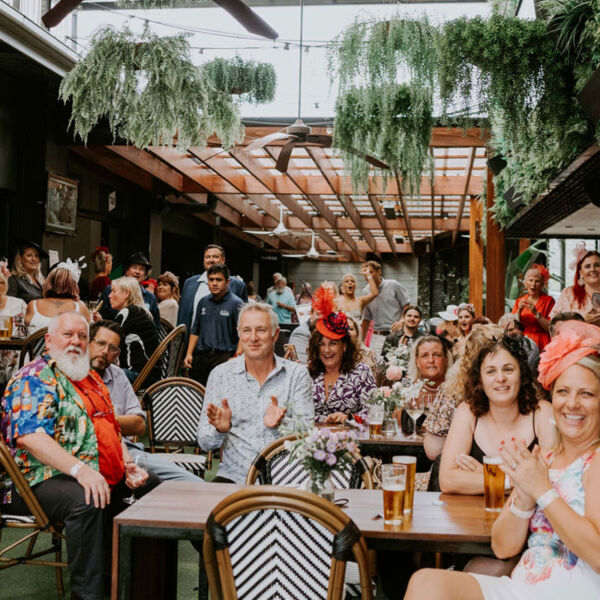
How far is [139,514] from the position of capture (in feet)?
7.07

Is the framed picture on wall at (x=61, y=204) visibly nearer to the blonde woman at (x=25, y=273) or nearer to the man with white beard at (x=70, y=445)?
the blonde woman at (x=25, y=273)

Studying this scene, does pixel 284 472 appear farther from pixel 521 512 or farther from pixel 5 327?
pixel 5 327

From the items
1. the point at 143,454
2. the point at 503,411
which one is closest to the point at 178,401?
the point at 143,454

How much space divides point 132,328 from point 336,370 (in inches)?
74.3

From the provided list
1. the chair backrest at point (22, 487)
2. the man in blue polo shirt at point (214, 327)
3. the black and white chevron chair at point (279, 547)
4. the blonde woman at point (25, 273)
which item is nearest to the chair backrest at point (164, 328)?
the man in blue polo shirt at point (214, 327)

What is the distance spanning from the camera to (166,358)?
237 inches

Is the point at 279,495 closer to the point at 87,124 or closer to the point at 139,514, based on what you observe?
the point at 139,514

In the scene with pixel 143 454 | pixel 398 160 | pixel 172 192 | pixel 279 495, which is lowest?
pixel 143 454

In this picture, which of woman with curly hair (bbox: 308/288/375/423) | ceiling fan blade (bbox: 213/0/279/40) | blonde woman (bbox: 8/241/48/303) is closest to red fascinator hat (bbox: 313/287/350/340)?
woman with curly hair (bbox: 308/288/375/423)

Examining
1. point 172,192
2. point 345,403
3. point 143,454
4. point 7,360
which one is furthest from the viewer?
point 172,192

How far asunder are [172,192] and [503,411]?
10.2m

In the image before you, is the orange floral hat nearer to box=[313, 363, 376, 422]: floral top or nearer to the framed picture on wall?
box=[313, 363, 376, 422]: floral top

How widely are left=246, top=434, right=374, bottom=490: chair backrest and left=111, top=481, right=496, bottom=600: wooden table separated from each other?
19cm

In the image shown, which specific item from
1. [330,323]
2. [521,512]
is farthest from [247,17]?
[521,512]
